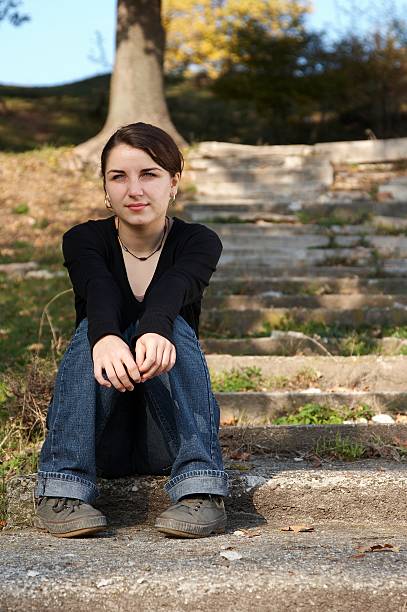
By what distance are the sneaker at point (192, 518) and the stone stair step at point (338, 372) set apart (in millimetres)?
2129

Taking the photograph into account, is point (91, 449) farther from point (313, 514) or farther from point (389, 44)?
point (389, 44)

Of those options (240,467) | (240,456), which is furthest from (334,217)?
(240,467)

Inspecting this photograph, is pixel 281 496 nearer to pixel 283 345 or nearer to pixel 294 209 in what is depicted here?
pixel 283 345

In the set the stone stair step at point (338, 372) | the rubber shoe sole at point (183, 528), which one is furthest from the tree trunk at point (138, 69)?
the rubber shoe sole at point (183, 528)

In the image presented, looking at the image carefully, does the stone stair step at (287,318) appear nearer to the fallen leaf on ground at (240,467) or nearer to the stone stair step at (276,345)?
the stone stair step at (276,345)

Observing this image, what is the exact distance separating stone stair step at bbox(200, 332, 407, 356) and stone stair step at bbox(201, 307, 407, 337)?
58 cm

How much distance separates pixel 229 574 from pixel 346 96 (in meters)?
13.4

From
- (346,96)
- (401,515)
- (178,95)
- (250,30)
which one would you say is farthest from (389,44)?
(401,515)

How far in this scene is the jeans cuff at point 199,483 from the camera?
2854 mm

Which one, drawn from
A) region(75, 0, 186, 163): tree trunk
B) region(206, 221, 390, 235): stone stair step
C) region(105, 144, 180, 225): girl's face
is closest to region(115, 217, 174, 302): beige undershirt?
region(105, 144, 180, 225): girl's face

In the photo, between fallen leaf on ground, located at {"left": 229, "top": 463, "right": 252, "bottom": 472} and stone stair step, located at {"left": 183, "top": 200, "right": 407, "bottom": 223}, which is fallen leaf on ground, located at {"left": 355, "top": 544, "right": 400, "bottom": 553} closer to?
fallen leaf on ground, located at {"left": 229, "top": 463, "right": 252, "bottom": 472}

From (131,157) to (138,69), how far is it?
9.00 meters

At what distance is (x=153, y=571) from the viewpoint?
97.7 inches

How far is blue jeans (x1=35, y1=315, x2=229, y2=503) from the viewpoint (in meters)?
2.86
